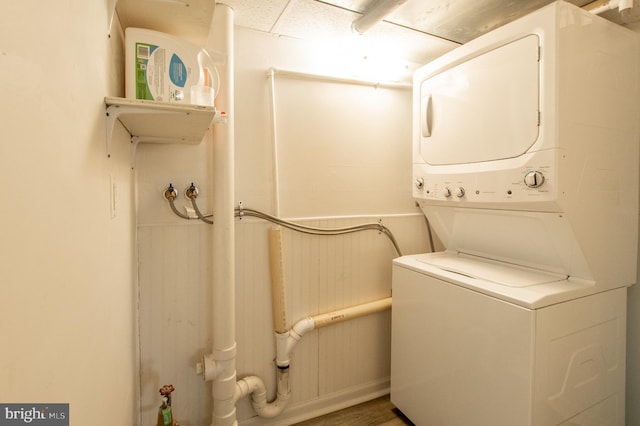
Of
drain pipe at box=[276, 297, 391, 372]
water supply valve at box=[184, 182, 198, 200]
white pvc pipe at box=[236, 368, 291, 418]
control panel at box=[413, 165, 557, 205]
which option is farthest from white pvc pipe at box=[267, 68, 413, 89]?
white pvc pipe at box=[236, 368, 291, 418]

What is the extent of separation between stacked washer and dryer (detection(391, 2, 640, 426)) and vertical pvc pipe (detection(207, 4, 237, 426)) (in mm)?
1040

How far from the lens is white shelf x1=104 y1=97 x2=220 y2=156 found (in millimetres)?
957

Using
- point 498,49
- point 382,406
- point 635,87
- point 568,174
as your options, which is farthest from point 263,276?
point 635,87

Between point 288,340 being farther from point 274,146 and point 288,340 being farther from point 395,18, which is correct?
point 395,18

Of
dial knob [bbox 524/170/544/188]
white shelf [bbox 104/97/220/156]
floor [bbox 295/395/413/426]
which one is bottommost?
floor [bbox 295/395/413/426]

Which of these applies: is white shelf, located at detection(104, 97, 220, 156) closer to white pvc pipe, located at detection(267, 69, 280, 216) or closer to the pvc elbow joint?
white pvc pipe, located at detection(267, 69, 280, 216)

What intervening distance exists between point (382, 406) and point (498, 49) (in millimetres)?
2188

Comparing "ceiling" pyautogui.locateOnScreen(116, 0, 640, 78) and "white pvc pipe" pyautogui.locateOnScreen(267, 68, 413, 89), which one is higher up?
"ceiling" pyautogui.locateOnScreen(116, 0, 640, 78)

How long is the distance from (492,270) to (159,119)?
1644mm

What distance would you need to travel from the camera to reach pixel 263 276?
5.92 ft

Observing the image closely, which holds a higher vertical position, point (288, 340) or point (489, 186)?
point (489, 186)

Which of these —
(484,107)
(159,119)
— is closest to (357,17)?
(484,107)

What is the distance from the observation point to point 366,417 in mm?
1959

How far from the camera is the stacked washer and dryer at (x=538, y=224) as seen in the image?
121cm
